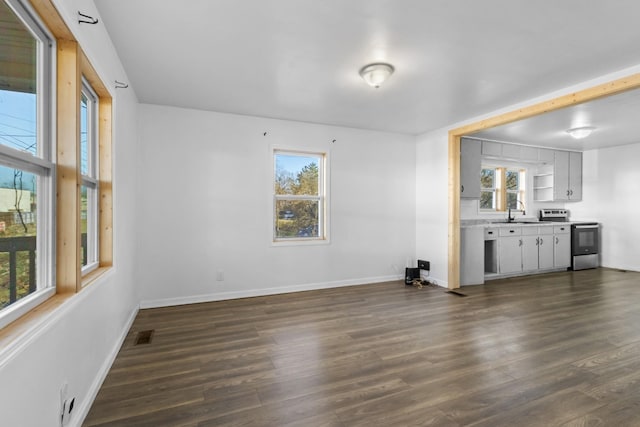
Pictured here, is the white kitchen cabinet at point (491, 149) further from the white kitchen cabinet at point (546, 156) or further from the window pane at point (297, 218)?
the window pane at point (297, 218)

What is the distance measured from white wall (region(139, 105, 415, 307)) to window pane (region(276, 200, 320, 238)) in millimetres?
228

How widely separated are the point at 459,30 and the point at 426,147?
10.5 feet

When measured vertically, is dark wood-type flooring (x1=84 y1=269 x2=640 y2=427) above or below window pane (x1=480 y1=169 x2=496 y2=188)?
below

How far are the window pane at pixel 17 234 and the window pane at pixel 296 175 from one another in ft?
10.7

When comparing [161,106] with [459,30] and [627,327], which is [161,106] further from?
[627,327]

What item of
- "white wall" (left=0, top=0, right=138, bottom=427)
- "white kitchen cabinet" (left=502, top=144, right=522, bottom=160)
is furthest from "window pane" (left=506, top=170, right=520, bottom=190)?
"white wall" (left=0, top=0, right=138, bottom=427)

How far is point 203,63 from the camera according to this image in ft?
9.57

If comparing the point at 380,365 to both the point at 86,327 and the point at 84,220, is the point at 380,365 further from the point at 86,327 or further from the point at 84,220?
the point at 84,220

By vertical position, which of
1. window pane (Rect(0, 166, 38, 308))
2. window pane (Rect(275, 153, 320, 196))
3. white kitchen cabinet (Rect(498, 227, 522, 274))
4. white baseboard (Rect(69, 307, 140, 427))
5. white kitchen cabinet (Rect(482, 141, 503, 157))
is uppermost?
white kitchen cabinet (Rect(482, 141, 503, 157))

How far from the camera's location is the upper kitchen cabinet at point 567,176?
679cm

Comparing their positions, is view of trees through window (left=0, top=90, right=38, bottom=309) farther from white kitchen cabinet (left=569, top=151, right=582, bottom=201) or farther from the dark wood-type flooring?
white kitchen cabinet (left=569, top=151, right=582, bottom=201)

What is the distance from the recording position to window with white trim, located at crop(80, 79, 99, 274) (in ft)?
7.50

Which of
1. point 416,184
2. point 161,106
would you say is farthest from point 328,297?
point 161,106

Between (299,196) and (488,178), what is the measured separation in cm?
437
